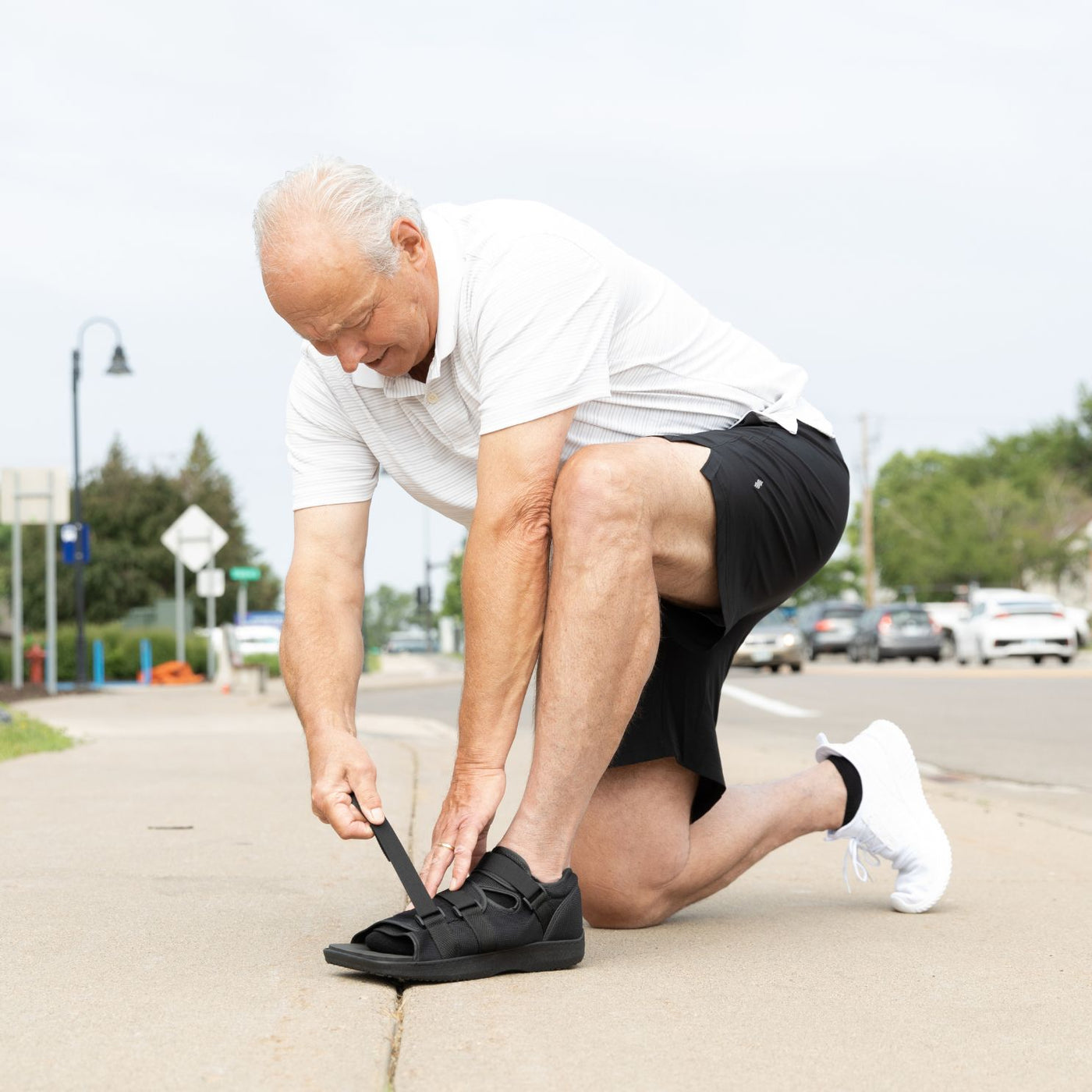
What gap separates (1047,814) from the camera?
5.80 meters

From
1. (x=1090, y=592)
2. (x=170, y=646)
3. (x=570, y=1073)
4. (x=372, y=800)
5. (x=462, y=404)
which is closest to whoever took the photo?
(x=570, y=1073)

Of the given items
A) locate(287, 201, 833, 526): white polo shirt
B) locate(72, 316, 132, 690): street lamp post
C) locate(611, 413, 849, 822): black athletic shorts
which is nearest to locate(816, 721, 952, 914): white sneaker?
locate(611, 413, 849, 822): black athletic shorts

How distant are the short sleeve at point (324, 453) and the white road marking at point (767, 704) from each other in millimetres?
10225

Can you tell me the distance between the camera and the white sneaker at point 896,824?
3.47 m

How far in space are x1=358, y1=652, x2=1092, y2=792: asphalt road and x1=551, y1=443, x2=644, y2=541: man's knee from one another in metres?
4.78

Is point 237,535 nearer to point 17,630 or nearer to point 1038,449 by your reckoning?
point 1038,449

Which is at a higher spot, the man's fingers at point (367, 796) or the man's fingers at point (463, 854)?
the man's fingers at point (367, 796)

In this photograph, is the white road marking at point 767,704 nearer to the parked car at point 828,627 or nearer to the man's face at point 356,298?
the man's face at point 356,298

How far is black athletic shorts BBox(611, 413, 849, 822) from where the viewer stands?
10.3 ft

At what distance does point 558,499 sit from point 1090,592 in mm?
77545

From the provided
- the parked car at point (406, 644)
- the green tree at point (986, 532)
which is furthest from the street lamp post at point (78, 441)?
the parked car at point (406, 644)

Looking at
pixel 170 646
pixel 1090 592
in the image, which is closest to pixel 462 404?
pixel 170 646

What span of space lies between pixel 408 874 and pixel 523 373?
955 millimetres

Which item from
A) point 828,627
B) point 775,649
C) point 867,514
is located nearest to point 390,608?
point 867,514
